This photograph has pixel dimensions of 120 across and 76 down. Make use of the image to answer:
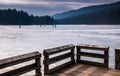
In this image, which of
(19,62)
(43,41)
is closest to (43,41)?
(43,41)

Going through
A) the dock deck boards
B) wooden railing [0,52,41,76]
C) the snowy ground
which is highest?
wooden railing [0,52,41,76]

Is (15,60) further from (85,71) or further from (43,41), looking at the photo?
(43,41)

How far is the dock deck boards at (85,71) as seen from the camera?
8961mm

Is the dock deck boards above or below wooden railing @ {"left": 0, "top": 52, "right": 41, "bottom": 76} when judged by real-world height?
below

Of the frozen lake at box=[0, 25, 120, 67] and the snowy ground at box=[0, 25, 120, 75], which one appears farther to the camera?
the frozen lake at box=[0, 25, 120, 67]

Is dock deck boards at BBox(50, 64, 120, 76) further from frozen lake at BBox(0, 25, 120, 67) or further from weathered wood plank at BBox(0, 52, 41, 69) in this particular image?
frozen lake at BBox(0, 25, 120, 67)

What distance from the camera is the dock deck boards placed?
8.96m

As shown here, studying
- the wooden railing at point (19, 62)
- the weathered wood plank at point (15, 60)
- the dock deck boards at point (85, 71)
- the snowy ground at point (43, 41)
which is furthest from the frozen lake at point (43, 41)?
the weathered wood plank at point (15, 60)

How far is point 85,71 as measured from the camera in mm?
9398

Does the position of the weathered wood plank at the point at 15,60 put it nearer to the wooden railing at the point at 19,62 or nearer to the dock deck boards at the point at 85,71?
the wooden railing at the point at 19,62

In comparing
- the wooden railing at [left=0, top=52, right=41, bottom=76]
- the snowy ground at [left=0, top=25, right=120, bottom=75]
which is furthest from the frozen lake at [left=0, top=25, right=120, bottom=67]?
the wooden railing at [left=0, top=52, right=41, bottom=76]

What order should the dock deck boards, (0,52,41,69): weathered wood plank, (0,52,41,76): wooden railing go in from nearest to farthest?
(0,52,41,69): weathered wood plank
(0,52,41,76): wooden railing
the dock deck boards

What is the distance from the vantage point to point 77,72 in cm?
918

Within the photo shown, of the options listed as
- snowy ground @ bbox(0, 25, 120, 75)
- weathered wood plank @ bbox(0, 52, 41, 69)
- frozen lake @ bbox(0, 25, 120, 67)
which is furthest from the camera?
frozen lake @ bbox(0, 25, 120, 67)
